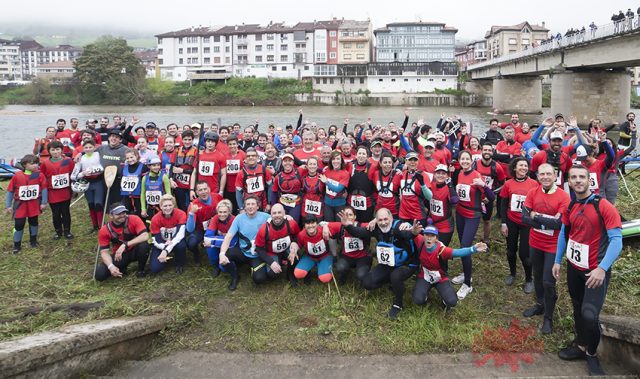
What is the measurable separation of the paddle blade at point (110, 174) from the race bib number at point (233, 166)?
203 cm

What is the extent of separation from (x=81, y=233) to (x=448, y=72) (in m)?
73.2

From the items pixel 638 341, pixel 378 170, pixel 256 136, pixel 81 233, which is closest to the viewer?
pixel 638 341

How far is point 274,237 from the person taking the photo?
6141 millimetres

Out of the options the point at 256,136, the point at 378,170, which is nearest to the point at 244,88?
the point at 256,136

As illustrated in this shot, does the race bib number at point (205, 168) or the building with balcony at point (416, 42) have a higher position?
the building with balcony at point (416, 42)

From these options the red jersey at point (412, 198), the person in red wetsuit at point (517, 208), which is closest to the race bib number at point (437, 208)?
the red jersey at point (412, 198)

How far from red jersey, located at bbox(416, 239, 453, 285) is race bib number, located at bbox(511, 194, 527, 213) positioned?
1.18 metres

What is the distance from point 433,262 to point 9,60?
17066 cm

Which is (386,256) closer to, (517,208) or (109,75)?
(517,208)

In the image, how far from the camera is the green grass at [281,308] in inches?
195

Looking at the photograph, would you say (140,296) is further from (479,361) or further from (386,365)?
(479,361)

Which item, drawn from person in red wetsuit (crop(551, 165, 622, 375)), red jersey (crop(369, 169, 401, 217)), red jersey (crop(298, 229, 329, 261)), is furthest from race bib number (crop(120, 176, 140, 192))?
person in red wetsuit (crop(551, 165, 622, 375))

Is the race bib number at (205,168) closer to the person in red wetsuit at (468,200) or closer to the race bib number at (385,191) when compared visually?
the race bib number at (385,191)

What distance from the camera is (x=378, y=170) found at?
22.4ft
